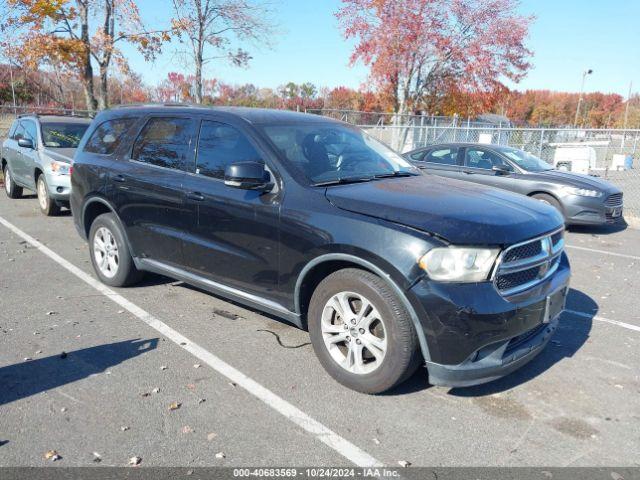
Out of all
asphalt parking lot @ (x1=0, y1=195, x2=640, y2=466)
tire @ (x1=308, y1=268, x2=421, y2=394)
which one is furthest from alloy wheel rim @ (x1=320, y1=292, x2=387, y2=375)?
asphalt parking lot @ (x1=0, y1=195, x2=640, y2=466)

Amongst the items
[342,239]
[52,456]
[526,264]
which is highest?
[342,239]

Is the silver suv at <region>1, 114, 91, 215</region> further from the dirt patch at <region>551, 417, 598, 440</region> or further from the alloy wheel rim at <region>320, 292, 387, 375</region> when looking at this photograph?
the dirt patch at <region>551, 417, 598, 440</region>

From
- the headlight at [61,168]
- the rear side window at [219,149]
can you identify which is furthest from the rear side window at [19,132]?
the rear side window at [219,149]

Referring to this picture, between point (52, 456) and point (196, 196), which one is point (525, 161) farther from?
point (52, 456)

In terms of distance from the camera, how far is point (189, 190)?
14.2 ft

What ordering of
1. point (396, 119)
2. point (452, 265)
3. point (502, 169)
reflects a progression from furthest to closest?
point (396, 119), point (502, 169), point (452, 265)

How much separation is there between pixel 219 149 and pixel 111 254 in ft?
6.66

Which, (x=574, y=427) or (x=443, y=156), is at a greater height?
(x=443, y=156)

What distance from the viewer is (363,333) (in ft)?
10.8

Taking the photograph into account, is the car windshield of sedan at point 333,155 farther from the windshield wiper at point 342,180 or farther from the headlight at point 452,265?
the headlight at point 452,265

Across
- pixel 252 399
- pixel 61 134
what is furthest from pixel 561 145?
pixel 252 399

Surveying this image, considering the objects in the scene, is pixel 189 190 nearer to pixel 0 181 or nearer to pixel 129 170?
pixel 129 170

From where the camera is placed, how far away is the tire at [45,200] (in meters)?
9.00

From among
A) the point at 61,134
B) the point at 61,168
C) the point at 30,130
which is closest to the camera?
the point at 61,168
